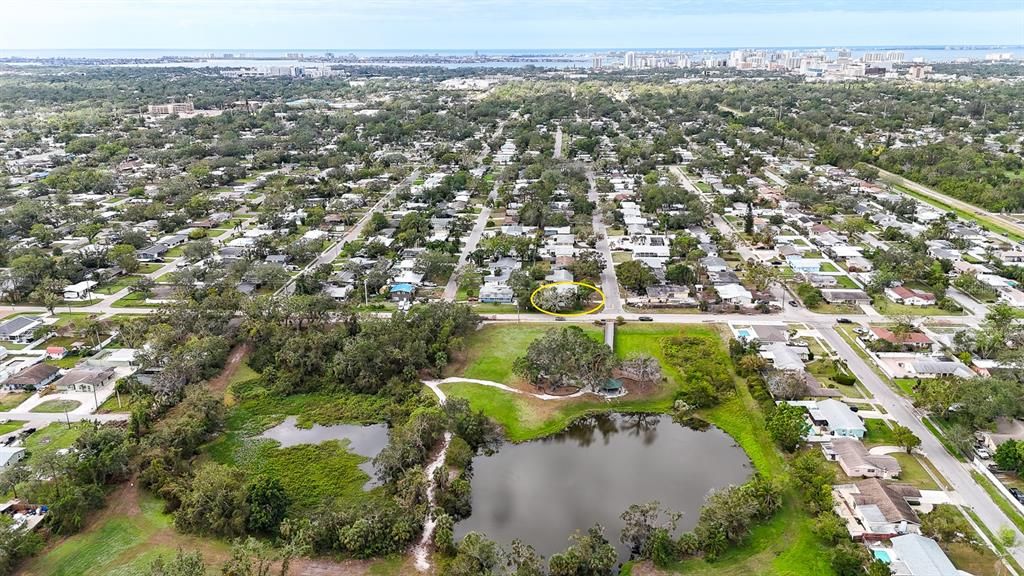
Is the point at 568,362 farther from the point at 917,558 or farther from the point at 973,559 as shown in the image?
the point at 973,559

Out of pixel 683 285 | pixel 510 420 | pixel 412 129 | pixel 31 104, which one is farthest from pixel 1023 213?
pixel 31 104

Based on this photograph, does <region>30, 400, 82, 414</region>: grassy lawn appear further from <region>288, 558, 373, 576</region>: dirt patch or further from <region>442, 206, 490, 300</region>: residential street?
<region>442, 206, 490, 300</region>: residential street

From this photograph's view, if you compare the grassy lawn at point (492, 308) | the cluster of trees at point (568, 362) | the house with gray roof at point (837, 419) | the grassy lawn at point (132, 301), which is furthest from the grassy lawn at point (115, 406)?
the house with gray roof at point (837, 419)

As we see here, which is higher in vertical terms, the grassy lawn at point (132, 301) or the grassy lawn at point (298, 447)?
the grassy lawn at point (132, 301)

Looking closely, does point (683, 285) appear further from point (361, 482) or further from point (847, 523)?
point (361, 482)

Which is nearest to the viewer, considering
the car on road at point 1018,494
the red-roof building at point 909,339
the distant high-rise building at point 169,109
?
the car on road at point 1018,494

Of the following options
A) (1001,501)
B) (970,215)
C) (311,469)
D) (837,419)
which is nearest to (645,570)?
(837,419)

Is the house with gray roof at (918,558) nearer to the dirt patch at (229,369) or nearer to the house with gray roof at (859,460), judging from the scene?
the house with gray roof at (859,460)

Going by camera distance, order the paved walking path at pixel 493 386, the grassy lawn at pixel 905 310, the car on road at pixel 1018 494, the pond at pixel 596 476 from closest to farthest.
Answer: the car on road at pixel 1018 494 → the pond at pixel 596 476 → the paved walking path at pixel 493 386 → the grassy lawn at pixel 905 310
